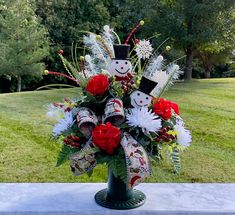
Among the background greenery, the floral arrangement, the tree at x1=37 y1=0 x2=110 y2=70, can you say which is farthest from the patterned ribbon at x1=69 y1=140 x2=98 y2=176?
the tree at x1=37 y1=0 x2=110 y2=70

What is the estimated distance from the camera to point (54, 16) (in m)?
18.9

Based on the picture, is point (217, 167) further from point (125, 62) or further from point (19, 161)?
point (125, 62)

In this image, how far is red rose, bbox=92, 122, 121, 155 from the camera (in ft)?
5.94

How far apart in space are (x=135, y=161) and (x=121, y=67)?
1.57 feet

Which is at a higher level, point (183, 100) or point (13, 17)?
point (13, 17)

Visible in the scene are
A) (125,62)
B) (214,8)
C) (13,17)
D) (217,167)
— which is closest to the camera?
(125,62)

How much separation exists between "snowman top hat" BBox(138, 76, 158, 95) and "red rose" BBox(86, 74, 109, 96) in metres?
0.17

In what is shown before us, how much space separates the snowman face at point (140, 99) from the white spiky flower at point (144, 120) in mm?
32

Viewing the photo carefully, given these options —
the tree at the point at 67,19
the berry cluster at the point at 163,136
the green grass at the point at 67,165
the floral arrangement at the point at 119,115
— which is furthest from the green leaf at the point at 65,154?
the tree at the point at 67,19

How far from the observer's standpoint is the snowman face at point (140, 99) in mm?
1923

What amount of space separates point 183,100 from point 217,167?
4.14m

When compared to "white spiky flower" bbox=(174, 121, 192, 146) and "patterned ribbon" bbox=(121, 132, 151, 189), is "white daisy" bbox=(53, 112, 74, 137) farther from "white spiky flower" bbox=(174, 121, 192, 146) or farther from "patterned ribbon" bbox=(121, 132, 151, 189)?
"white spiky flower" bbox=(174, 121, 192, 146)

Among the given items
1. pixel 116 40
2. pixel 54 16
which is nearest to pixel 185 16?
pixel 54 16

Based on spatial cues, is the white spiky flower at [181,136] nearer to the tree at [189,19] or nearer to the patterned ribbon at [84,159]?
the patterned ribbon at [84,159]
